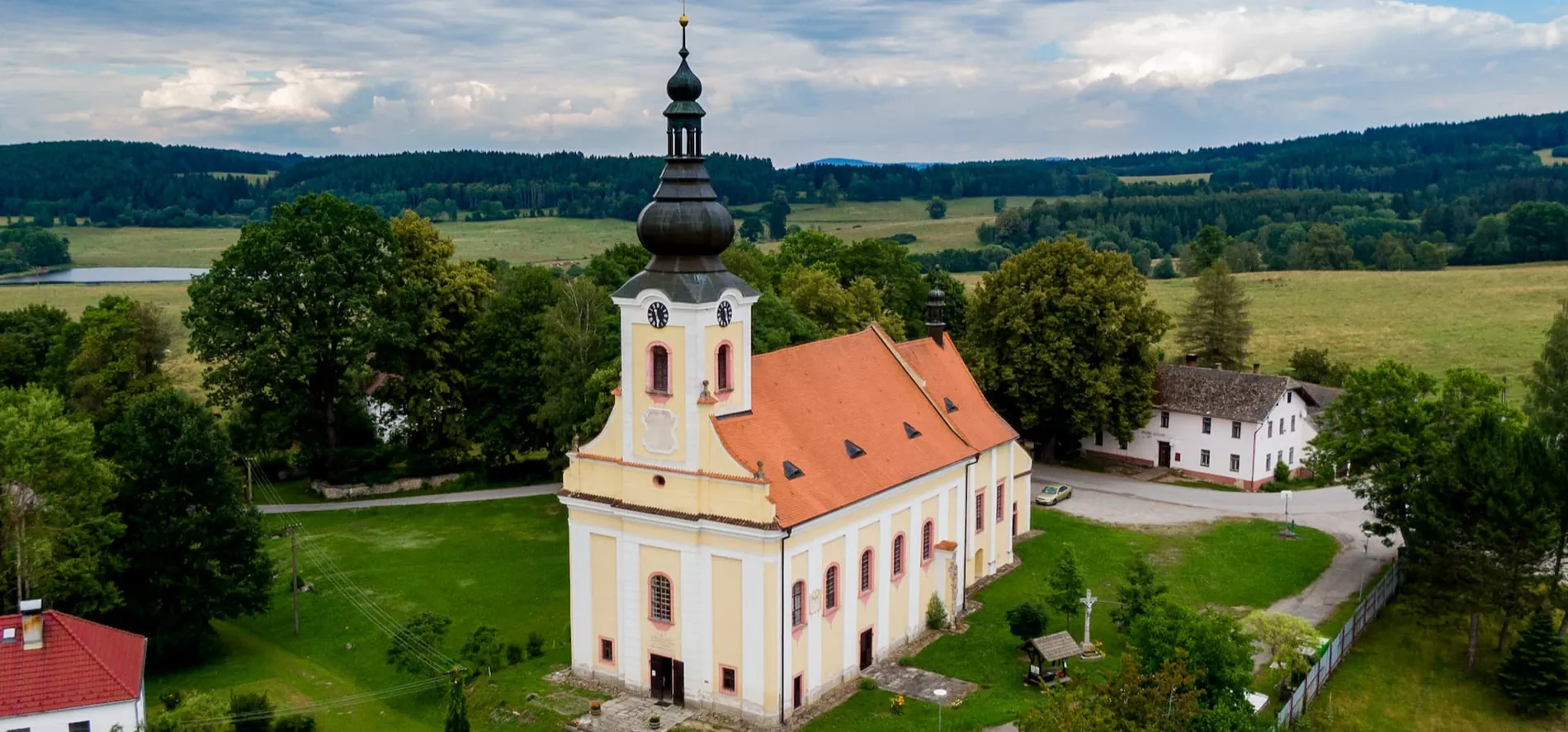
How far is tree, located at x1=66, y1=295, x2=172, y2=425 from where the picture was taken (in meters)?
50.4

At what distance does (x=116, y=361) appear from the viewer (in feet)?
168

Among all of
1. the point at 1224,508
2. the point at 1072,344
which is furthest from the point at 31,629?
the point at 1224,508

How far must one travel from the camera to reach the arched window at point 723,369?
100ft

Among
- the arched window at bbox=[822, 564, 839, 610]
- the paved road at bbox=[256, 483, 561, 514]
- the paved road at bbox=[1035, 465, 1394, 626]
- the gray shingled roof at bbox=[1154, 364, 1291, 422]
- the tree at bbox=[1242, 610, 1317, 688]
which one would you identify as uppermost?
the gray shingled roof at bbox=[1154, 364, 1291, 422]

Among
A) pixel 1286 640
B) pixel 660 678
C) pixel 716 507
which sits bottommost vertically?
pixel 660 678

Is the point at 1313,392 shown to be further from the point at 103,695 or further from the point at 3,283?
the point at 3,283

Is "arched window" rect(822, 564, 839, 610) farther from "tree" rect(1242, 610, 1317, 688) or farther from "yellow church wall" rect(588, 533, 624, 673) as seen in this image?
"tree" rect(1242, 610, 1317, 688)

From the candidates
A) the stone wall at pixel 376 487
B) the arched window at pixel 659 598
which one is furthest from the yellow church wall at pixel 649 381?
the stone wall at pixel 376 487

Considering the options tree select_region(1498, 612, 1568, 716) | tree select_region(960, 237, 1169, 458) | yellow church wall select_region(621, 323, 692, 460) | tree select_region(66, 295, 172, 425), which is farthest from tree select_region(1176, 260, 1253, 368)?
tree select_region(66, 295, 172, 425)

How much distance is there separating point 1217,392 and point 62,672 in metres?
44.9

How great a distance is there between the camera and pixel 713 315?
29781 mm

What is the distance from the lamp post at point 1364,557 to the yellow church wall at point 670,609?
21759 mm

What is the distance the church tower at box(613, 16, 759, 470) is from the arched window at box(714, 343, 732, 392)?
0.02 meters

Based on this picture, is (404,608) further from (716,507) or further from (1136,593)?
(1136,593)
